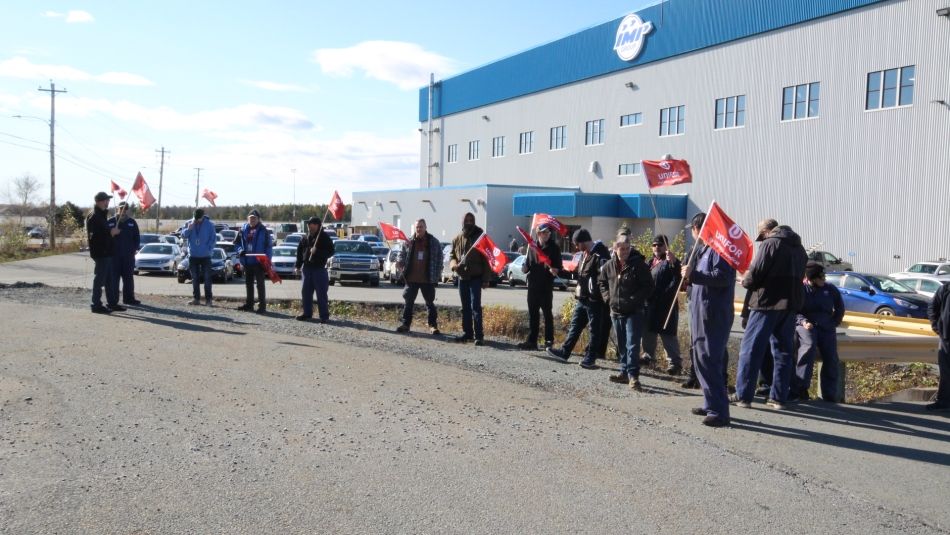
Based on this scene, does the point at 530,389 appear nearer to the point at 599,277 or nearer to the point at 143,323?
the point at 599,277

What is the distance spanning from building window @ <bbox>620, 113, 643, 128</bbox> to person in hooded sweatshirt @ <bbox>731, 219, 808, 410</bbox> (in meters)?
42.6

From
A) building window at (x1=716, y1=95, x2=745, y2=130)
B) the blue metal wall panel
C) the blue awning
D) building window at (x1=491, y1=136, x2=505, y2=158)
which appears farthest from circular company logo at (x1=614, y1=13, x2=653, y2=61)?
building window at (x1=491, y1=136, x2=505, y2=158)

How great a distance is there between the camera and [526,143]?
200ft

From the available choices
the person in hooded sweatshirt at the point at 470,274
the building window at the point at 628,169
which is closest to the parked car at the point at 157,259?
the person in hooded sweatshirt at the point at 470,274

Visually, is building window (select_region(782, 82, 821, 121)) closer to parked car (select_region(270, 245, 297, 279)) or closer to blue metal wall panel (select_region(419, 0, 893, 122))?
blue metal wall panel (select_region(419, 0, 893, 122))

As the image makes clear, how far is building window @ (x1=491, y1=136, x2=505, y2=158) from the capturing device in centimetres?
6375

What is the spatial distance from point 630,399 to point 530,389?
1.11 meters

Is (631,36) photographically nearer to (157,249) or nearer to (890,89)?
(890,89)

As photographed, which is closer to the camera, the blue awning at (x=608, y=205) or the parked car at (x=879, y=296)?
the parked car at (x=879, y=296)

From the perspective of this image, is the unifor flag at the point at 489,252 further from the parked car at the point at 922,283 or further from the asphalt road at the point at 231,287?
the parked car at the point at 922,283

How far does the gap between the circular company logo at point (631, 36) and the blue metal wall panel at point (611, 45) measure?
0.34 meters

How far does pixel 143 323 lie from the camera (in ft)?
39.8

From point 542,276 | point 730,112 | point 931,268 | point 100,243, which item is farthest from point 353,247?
point 730,112

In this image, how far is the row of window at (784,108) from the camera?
3444 centimetres
